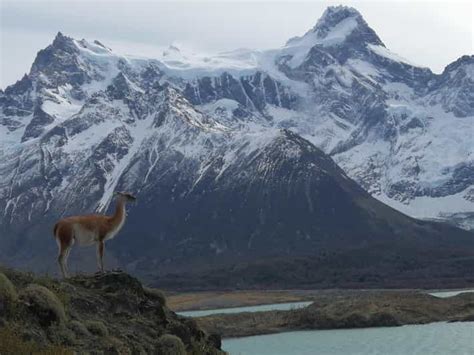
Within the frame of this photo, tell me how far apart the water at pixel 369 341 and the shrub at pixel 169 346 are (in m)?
62.1

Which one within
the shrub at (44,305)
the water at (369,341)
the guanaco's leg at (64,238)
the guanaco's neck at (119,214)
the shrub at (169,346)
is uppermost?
the guanaco's neck at (119,214)

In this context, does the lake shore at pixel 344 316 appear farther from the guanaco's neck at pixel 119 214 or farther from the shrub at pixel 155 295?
the guanaco's neck at pixel 119 214

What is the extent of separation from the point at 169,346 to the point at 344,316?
102965mm

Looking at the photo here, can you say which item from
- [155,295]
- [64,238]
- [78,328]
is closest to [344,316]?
[155,295]

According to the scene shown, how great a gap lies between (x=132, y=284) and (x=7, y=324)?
6.35 meters

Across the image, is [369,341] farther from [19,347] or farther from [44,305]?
[19,347]

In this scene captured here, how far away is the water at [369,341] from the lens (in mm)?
88000

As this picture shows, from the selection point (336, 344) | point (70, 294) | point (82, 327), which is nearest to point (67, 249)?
point (70, 294)

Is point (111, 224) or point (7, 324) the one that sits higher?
point (111, 224)

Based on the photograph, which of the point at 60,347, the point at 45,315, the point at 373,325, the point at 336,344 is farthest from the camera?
the point at 373,325

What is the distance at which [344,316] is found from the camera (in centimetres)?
12444

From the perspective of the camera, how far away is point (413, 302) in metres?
135

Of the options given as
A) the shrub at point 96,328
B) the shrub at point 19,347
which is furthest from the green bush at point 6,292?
the shrub at point 96,328

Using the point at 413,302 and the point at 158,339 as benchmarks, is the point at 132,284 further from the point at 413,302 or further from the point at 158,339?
the point at 413,302
